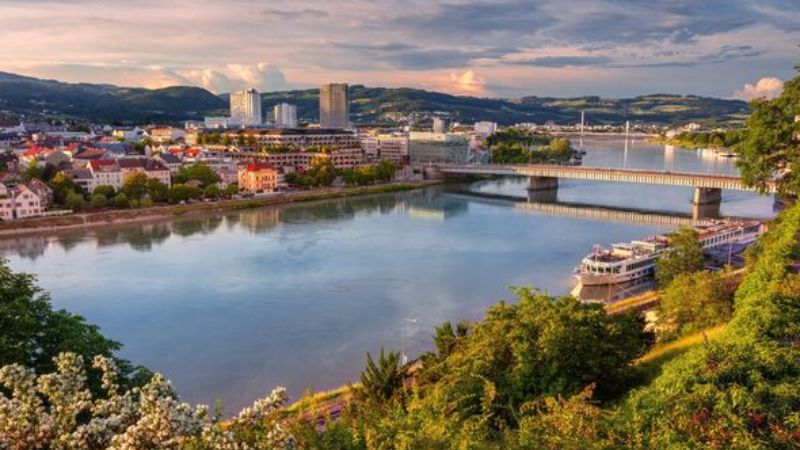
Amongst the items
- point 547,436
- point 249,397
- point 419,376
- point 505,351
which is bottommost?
point 249,397

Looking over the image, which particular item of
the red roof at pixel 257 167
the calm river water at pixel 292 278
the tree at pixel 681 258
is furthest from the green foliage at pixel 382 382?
the red roof at pixel 257 167

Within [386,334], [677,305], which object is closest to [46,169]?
[386,334]

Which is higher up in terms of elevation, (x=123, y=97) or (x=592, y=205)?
(x=123, y=97)

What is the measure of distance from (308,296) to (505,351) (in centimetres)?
510

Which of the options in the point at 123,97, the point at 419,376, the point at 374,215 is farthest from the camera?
the point at 123,97

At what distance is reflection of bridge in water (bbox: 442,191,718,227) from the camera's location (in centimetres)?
1539

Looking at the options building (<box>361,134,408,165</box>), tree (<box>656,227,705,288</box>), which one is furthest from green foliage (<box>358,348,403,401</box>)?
building (<box>361,134,408,165</box>)

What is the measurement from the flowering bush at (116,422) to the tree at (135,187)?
48.3ft

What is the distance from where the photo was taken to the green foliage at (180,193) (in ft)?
54.4

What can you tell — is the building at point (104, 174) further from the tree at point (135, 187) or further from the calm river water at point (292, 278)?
the calm river water at point (292, 278)

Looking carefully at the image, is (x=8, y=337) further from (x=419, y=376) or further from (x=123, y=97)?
(x=123, y=97)

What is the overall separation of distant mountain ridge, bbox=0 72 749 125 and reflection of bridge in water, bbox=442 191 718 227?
119 feet

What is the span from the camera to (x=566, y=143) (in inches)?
1313

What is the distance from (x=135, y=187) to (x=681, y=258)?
13.0 m
